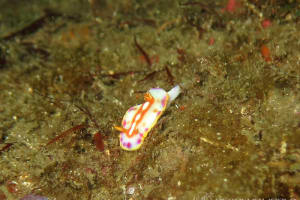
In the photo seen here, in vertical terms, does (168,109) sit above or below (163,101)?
below

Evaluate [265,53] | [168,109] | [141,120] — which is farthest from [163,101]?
[265,53]

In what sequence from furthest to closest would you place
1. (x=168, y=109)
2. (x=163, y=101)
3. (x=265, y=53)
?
(x=265, y=53)
(x=168, y=109)
(x=163, y=101)

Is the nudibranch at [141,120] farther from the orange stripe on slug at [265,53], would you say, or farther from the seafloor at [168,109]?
the orange stripe on slug at [265,53]

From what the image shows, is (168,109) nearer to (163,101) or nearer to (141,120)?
(163,101)

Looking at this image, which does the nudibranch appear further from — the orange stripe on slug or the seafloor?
the orange stripe on slug

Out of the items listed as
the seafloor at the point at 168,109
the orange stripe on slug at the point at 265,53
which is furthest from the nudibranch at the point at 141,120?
the orange stripe on slug at the point at 265,53

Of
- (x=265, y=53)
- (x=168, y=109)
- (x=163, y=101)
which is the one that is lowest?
(x=168, y=109)

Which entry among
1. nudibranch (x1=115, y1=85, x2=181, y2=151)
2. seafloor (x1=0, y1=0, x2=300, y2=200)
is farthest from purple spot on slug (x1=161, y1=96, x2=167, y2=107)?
seafloor (x1=0, y1=0, x2=300, y2=200)

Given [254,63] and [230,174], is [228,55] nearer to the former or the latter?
[254,63]
